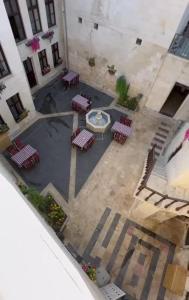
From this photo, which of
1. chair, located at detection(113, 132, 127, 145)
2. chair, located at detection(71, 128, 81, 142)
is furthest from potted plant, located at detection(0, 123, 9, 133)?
chair, located at detection(113, 132, 127, 145)

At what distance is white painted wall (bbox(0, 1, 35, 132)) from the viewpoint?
1130 centimetres

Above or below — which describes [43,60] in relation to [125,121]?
above

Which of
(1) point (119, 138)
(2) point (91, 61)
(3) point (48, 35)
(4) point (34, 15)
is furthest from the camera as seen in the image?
(2) point (91, 61)

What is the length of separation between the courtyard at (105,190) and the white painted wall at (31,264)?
791 centimetres

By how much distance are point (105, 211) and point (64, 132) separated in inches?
274

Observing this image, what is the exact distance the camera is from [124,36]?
1514 centimetres

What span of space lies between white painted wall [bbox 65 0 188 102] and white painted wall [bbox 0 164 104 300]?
44.4ft

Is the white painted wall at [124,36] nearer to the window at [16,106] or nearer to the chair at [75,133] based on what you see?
the chair at [75,133]

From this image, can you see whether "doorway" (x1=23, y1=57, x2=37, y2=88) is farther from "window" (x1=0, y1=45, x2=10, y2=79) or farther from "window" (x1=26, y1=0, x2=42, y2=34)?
"window" (x1=0, y1=45, x2=10, y2=79)

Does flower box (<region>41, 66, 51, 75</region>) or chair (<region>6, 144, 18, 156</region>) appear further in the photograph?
flower box (<region>41, 66, 51, 75</region>)

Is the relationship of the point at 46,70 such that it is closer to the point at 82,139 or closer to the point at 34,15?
the point at 34,15

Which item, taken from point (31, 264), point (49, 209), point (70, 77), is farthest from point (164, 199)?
point (70, 77)

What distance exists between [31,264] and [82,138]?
11.1 m

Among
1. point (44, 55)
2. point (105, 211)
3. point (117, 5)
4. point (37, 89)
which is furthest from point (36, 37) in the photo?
point (105, 211)
